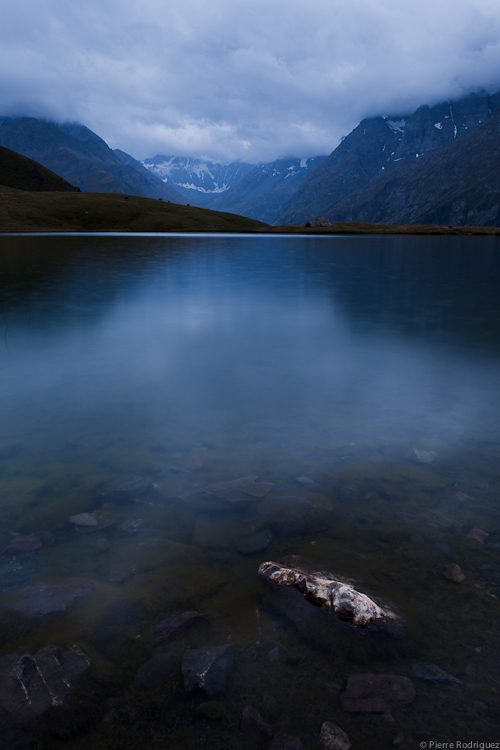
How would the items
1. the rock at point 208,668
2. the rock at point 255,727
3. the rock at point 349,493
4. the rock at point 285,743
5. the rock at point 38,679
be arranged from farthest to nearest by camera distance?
the rock at point 349,493 < the rock at point 208,668 < the rock at point 38,679 < the rock at point 255,727 < the rock at point 285,743

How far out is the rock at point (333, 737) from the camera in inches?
176

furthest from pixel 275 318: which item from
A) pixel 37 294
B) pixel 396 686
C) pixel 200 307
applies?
pixel 396 686

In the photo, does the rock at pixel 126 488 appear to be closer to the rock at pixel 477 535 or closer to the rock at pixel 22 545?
the rock at pixel 22 545

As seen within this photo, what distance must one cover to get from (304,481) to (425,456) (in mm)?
3230

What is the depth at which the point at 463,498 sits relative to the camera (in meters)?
8.64

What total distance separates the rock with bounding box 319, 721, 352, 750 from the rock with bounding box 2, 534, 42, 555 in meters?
5.35

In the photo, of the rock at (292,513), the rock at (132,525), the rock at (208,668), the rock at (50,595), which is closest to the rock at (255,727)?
the rock at (208,668)

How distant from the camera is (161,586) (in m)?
6.65

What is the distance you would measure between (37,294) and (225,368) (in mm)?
24031

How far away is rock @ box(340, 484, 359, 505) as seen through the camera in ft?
28.6

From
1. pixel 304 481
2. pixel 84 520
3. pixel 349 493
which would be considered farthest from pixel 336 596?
pixel 84 520

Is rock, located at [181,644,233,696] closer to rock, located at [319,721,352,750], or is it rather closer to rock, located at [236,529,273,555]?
rock, located at [319,721,352,750]

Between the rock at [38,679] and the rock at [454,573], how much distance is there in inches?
215

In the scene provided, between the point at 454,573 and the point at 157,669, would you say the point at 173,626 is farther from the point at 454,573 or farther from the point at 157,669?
the point at 454,573
